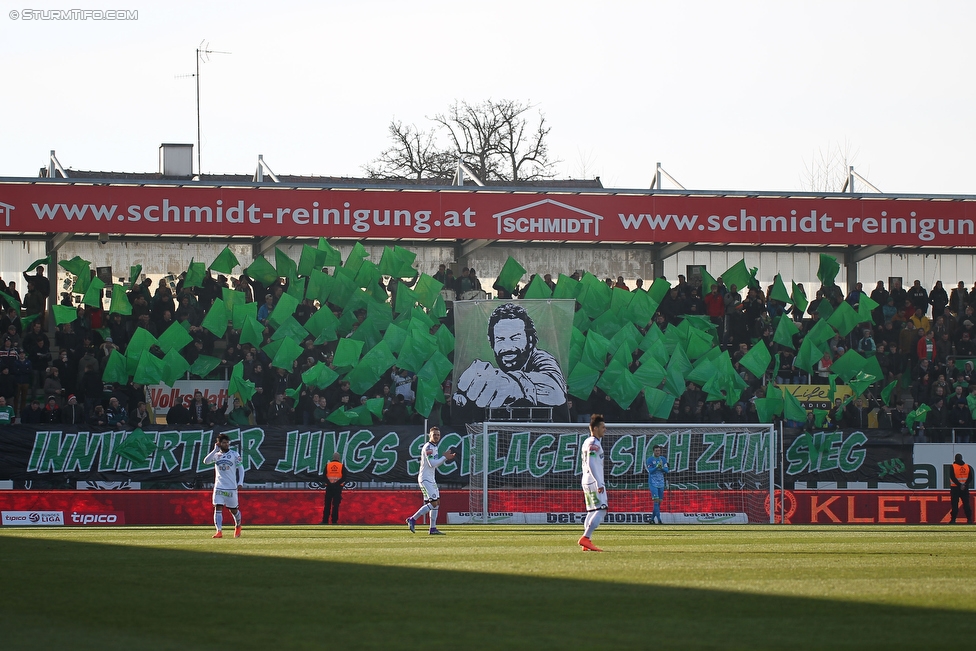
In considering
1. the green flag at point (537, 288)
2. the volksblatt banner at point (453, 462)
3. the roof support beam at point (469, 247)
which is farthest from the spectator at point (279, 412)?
the roof support beam at point (469, 247)

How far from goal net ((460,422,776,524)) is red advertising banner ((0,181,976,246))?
8008 mm

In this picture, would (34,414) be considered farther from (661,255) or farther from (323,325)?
(661,255)

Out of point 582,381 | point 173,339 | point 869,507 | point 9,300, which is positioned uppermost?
point 9,300

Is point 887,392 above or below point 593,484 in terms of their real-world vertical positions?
above

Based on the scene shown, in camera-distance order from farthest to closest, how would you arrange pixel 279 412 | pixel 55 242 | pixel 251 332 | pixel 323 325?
pixel 55 242 < pixel 323 325 < pixel 251 332 < pixel 279 412

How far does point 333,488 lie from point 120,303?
332 inches

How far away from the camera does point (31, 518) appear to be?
26891 millimetres

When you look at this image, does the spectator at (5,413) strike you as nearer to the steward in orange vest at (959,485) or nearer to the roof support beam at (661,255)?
the roof support beam at (661,255)

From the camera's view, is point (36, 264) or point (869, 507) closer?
point (869, 507)

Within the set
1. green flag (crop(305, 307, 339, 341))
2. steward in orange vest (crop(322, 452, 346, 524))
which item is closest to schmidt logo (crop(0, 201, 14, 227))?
green flag (crop(305, 307, 339, 341))

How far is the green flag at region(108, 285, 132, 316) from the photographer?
31.8 m

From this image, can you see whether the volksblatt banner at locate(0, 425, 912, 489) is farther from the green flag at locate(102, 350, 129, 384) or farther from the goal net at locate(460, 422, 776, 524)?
the green flag at locate(102, 350, 129, 384)

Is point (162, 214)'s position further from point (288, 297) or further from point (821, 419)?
point (821, 419)

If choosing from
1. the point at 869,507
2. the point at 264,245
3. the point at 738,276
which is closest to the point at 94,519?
the point at 264,245
